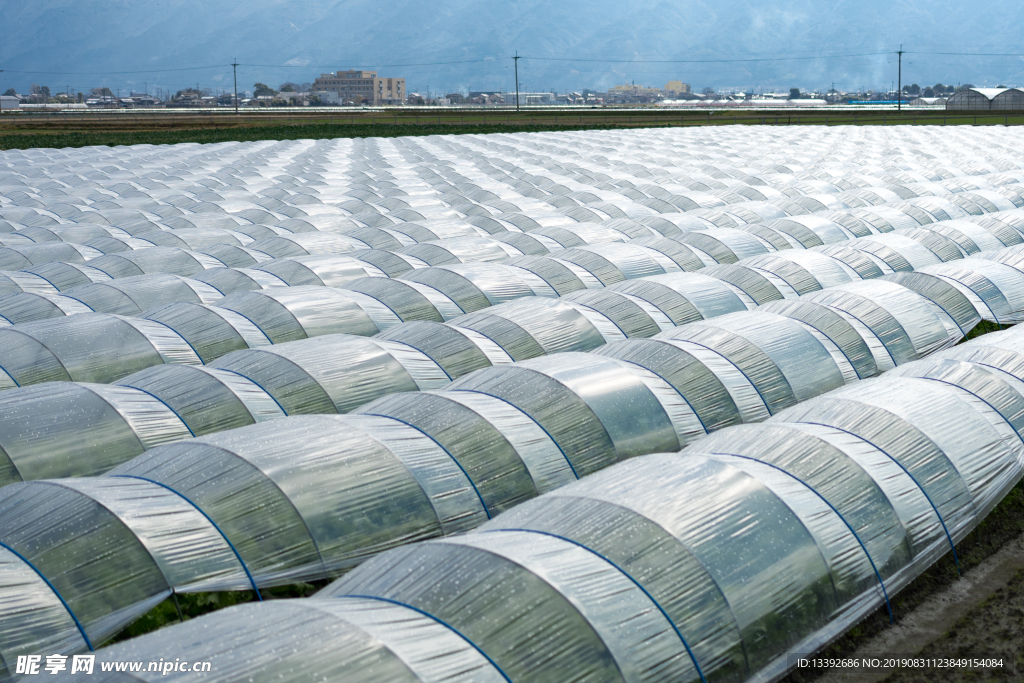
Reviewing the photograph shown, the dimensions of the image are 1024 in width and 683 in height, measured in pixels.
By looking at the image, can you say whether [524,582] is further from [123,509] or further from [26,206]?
[26,206]

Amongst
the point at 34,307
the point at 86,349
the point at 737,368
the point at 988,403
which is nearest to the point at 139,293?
the point at 34,307

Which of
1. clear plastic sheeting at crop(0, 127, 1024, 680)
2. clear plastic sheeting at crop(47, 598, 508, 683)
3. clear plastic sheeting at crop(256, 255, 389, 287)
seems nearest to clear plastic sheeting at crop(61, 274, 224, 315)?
clear plastic sheeting at crop(0, 127, 1024, 680)

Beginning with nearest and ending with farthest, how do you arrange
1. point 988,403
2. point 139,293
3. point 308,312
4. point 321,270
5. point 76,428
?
point 76,428
point 988,403
point 308,312
point 139,293
point 321,270

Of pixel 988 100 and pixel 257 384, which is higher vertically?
pixel 988 100

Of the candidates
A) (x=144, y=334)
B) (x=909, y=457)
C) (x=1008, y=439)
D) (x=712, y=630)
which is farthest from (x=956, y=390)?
(x=144, y=334)

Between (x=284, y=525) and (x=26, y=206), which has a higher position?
(x=26, y=206)

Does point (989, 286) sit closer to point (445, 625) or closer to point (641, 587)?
point (641, 587)

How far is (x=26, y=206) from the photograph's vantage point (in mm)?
54688

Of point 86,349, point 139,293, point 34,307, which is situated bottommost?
point 86,349

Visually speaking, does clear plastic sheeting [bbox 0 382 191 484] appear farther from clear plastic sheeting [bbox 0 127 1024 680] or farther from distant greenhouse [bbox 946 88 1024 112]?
distant greenhouse [bbox 946 88 1024 112]

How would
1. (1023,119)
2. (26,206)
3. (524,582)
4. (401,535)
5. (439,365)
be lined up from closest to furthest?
1. (524,582)
2. (401,535)
3. (439,365)
4. (26,206)
5. (1023,119)

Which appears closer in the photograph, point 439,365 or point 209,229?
point 439,365

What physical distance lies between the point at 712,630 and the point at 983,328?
23.0 m

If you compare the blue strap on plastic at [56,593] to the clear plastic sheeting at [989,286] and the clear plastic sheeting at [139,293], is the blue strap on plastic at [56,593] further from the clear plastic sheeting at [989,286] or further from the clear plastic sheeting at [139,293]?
the clear plastic sheeting at [989,286]
